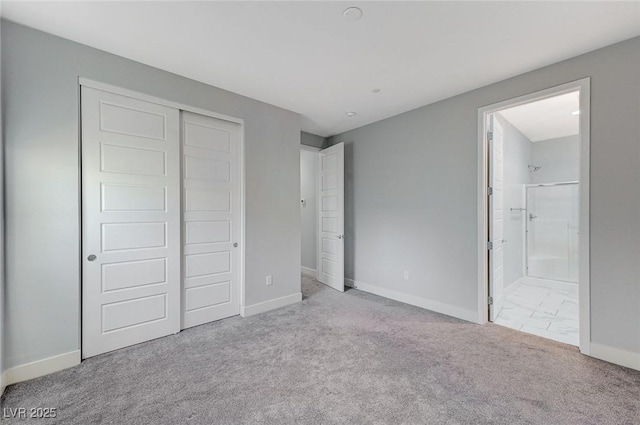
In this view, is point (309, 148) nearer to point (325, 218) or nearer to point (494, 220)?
point (325, 218)

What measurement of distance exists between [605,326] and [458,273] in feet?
4.07

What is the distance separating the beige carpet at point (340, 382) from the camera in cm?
166

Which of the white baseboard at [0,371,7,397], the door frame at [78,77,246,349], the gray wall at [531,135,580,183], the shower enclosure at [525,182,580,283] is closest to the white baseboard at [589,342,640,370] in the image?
the shower enclosure at [525,182,580,283]

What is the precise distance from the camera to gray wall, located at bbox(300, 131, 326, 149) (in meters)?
4.66

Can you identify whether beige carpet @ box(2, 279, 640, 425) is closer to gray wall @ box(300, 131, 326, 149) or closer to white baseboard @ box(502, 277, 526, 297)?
white baseboard @ box(502, 277, 526, 297)

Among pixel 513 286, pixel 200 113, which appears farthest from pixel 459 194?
pixel 200 113

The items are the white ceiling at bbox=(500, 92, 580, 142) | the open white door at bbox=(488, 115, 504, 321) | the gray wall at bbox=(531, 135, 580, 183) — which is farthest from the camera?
the gray wall at bbox=(531, 135, 580, 183)

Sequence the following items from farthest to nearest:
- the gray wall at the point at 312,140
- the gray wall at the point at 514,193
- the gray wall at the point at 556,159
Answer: the gray wall at the point at 556,159 → the gray wall at the point at 312,140 → the gray wall at the point at 514,193

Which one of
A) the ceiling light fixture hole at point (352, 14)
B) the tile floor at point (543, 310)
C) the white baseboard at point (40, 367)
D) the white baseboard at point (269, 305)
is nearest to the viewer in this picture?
the ceiling light fixture hole at point (352, 14)

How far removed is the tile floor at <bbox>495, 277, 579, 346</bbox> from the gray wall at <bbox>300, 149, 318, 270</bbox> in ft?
10.7

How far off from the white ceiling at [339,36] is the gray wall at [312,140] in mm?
1662

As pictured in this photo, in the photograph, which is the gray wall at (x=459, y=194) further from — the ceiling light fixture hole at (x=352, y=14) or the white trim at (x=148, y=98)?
the white trim at (x=148, y=98)

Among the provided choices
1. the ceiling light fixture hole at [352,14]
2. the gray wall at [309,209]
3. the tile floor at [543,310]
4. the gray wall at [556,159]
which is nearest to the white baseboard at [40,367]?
the ceiling light fixture hole at [352,14]

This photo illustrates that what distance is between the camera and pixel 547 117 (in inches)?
153
